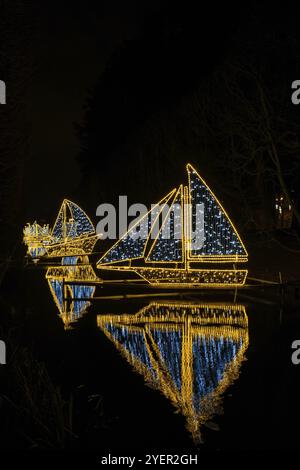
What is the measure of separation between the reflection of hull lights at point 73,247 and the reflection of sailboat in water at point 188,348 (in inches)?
1111

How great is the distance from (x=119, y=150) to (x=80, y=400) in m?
37.5

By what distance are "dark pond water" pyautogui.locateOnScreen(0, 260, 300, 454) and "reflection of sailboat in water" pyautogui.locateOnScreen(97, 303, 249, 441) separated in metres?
0.02

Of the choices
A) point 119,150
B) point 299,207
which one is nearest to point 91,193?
point 119,150

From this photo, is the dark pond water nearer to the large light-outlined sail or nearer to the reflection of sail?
the reflection of sail

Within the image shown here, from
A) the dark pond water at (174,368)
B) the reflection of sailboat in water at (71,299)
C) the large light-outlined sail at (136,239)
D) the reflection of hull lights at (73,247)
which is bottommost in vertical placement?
the dark pond water at (174,368)

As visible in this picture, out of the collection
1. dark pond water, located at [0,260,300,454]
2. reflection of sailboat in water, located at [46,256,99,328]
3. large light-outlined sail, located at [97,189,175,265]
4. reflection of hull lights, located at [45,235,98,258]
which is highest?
reflection of hull lights, located at [45,235,98,258]

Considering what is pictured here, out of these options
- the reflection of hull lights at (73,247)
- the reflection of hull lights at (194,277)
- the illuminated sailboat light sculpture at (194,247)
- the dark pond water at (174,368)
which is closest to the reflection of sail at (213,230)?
the illuminated sailboat light sculpture at (194,247)

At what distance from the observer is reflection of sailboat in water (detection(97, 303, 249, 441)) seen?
7691mm

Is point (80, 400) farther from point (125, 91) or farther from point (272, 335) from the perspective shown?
point (125, 91)

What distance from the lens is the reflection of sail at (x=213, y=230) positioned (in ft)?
56.3

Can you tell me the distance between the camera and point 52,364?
950 centimetres

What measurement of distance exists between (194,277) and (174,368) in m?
8.49

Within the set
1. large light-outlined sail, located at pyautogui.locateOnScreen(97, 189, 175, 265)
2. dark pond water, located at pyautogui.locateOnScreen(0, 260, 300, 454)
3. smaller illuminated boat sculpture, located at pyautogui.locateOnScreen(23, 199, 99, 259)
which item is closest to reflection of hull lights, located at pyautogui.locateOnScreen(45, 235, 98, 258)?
smaller illuminated boat sculpture, located at pyautogui.locateOnScreen(23, 199, 99, 259)

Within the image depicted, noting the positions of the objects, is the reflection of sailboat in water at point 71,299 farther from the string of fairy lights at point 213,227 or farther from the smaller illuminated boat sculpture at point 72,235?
the smaller illuminated boat sculpture at point 72,235
